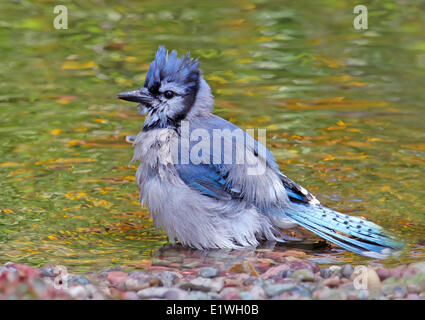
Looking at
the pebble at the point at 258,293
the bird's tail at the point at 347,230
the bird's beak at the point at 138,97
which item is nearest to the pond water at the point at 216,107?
the bird's tail at the point at 347,230

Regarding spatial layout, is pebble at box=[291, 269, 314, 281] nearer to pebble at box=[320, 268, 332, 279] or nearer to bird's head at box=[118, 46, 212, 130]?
pebble at box=[320, 268, 332, 279]

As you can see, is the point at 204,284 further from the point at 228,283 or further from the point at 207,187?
the point at 207,187

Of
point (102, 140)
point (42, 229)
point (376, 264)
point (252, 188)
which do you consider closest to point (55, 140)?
point (102, 140)

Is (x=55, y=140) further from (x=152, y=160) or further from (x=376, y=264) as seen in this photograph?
(x=376, y=264)

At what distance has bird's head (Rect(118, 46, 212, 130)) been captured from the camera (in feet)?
18.3

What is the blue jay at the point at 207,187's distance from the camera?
5.40 m

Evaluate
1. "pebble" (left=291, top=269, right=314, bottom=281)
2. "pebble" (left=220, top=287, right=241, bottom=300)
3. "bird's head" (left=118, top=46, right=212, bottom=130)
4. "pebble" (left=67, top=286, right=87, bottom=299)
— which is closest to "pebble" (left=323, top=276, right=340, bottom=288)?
"pebble" (left=291, top=269, right=314, bottom=281)

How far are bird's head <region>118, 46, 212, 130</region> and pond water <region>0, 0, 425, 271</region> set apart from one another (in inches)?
33.1

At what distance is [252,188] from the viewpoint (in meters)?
5.47

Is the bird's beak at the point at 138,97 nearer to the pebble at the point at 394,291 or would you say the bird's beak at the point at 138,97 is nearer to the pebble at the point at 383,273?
the pebble at the point at 383,273

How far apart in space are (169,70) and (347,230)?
166cm

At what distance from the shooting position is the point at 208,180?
17.9 feet

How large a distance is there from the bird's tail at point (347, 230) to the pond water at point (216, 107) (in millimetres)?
109
